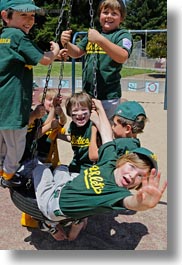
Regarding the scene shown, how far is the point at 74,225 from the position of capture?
8.70 ft

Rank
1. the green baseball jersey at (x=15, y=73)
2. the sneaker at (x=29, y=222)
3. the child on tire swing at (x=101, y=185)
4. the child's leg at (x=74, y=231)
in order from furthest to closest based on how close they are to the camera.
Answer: the sneaker at (x=29, y=222) → the child's leg at (x=74, y=231) → the green baseball jersey at (x=15, y=73) → the child on tire swing at (x=101, y=185)

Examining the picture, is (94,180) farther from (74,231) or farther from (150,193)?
→ (74,231)

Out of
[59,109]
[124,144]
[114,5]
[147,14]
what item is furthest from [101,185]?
[147,14]

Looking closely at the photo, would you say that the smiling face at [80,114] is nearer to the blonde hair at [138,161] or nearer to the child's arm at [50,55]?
the child's arm at [50,55]

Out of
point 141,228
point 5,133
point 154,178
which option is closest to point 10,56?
point 5,133

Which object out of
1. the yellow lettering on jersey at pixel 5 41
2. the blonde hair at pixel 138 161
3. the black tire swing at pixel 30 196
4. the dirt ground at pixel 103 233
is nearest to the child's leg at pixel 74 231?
the dirt ground at pixel 103 233

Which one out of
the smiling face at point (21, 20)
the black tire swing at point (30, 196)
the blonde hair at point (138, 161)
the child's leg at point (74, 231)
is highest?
the smiling face at point (21, 20)

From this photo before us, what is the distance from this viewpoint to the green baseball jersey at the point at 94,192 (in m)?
1.98

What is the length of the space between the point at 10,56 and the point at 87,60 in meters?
0.67

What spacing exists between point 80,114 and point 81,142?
184 millimetres

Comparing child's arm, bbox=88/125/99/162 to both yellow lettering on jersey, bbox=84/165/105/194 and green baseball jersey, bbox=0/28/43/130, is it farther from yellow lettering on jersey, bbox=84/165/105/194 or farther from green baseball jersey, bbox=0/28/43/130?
green baseball jersey, bbox=0/28/43/130

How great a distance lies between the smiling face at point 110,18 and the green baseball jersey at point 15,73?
0.59m

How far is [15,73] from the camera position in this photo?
227 centimetres

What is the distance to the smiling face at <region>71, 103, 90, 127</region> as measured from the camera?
251 cm
